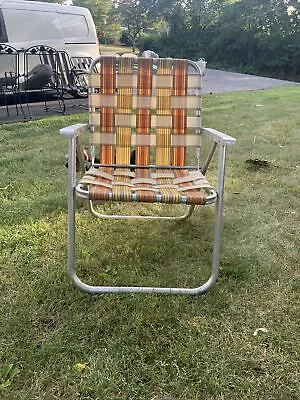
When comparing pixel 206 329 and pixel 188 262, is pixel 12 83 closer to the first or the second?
pixel 188 262

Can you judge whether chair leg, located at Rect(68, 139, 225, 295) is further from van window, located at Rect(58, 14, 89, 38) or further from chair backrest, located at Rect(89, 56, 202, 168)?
van window, located at Rect(58, 14, 89, 38)

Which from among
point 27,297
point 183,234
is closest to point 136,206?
point 183,234

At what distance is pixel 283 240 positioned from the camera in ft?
8.38

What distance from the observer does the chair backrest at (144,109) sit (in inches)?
97.3

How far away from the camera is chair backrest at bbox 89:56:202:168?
2471 millimetres

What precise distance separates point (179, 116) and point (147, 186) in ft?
2.00

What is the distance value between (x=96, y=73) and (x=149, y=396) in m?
1.72

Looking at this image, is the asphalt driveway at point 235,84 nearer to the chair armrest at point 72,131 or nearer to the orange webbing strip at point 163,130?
the orange webbing strip at point 163,130

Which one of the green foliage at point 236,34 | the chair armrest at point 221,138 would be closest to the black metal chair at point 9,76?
the chair armrest at point 221,138

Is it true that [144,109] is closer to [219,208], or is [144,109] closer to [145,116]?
[145,116]

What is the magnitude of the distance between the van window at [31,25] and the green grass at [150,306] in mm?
4671

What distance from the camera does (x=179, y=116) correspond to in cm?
252

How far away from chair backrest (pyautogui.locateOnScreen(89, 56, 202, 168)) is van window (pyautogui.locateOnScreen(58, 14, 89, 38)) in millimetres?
5982

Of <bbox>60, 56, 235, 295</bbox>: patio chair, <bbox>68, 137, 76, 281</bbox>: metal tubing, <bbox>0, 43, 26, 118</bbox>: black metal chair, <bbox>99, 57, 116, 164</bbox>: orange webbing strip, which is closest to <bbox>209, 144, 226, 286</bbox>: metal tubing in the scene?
<bbox>60, 56, 235, 295</bbox>: patio chair
